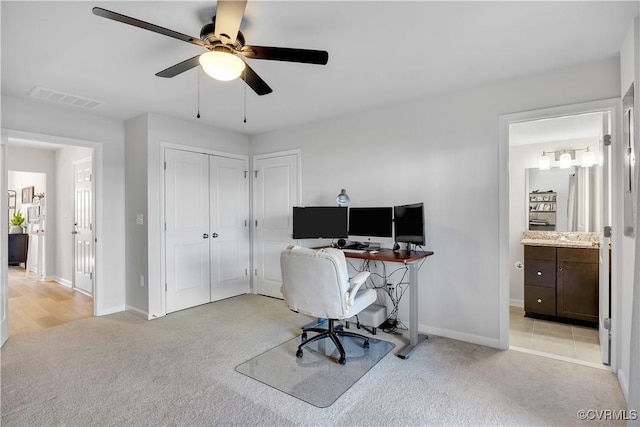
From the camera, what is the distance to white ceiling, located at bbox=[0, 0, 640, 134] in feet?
6.31

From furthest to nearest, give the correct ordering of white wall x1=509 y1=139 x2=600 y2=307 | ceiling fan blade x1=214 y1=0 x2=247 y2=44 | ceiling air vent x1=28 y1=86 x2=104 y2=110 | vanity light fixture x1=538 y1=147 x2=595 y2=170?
white wall x1=509 y1=139 x2=600 y2=307, vanity light fixture x1=538 y1=147 x2=595 y2=170, ceiling air vent x1=28 y1=86 x2=104 y2=110, ceiling fan blade x1=214 y1=0 x2=247 y2=44

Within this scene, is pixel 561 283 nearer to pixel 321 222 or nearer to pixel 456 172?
pixel 456 172

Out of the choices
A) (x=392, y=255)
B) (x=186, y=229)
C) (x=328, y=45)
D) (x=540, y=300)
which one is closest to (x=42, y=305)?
(x=186, y=229)

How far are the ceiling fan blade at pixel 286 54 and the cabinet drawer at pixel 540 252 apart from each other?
335 centimetres

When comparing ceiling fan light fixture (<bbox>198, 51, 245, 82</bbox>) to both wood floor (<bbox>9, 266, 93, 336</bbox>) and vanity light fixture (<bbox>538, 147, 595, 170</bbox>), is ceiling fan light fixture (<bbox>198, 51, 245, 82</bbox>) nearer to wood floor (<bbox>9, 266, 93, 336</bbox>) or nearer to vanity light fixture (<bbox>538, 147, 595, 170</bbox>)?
wood floor (<bbox>9, 266, 93, 336</bbox>)

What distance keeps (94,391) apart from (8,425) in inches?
17.3

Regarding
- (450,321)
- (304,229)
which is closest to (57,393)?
(304,229)

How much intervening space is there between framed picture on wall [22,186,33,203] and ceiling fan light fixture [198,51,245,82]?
23.5 ft

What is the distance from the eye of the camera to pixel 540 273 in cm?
376

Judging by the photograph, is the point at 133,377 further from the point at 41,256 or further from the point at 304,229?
the point at 41,256

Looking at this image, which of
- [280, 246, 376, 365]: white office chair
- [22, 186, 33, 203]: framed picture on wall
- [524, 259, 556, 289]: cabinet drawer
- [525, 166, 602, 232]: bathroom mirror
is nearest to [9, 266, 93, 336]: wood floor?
[22, 186, 33, 203]: framed picture on wall

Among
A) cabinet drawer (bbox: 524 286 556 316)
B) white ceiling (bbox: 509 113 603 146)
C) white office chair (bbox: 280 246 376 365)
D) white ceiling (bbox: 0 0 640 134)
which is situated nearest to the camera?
white ceiling (bbox: 0 0 640 134)

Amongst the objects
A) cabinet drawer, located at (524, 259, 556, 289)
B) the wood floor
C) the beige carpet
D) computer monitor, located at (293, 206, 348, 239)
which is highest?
computer monitor, located at (293, 206, 348, 239)

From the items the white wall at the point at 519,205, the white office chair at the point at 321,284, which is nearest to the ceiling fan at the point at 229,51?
the white office chair at the point at 321,284
